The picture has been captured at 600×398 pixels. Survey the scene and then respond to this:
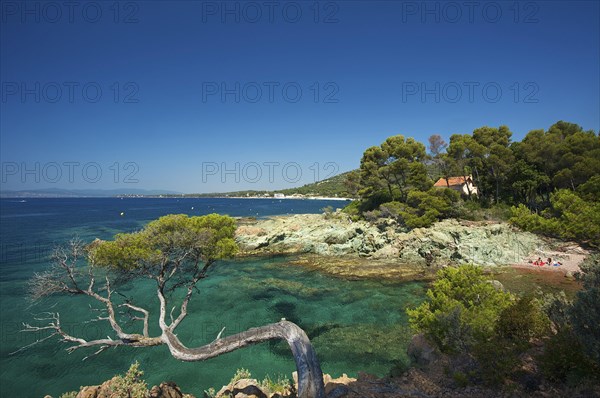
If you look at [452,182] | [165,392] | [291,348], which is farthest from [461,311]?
[452,182]

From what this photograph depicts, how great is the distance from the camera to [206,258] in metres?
14.0

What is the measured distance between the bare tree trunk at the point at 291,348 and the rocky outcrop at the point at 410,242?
21.8 meters

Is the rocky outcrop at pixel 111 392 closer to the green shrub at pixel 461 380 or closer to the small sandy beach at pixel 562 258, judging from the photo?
the green shrub at pixel 461 380

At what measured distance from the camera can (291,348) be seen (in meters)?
7.22

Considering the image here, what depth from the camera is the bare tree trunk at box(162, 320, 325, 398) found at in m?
6.85

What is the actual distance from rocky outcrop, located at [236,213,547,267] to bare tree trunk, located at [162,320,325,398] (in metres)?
21.8

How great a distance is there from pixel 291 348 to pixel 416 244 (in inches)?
971

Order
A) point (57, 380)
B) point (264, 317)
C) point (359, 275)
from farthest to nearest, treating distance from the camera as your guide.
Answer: point (359, 275) < point (264, 317) < point (57, 380)

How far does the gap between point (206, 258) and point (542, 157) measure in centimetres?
3671

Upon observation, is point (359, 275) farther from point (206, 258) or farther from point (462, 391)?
point (462, 391)

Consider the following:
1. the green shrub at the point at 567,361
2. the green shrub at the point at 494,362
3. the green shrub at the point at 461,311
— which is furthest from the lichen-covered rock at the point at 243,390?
the green shrub at the point at 567,361

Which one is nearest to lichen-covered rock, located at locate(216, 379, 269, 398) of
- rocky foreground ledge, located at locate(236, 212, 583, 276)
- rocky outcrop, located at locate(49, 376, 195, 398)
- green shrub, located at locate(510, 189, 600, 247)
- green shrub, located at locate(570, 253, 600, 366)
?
rocky outcrop, located at locate(49, 376, 195, 398)

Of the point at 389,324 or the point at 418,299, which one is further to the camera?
the point at 418,299

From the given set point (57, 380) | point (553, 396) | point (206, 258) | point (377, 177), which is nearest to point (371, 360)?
point (553, 396)
